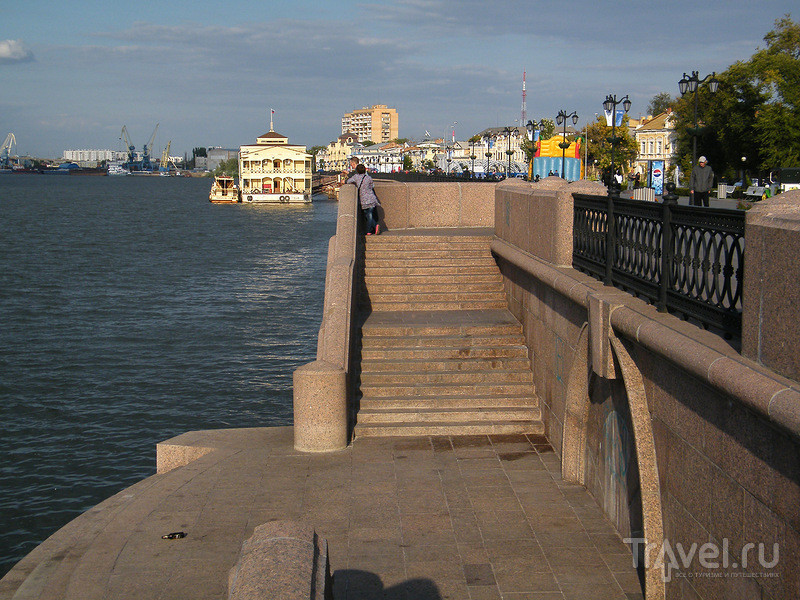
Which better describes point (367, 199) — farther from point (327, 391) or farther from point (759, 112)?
point (759, 112)

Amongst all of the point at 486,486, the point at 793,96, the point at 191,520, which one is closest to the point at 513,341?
the point at 486,486

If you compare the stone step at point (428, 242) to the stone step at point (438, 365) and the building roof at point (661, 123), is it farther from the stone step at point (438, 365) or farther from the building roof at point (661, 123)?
the building roof at point (661, 123)

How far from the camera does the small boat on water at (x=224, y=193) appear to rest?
112 meters

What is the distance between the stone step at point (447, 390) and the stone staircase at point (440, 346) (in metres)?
0.01

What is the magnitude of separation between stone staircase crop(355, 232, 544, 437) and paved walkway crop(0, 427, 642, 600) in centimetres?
50

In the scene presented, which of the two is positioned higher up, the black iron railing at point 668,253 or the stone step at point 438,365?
the black iron railing at point 668,253

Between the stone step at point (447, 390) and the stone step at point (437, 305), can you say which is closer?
the stone step at point (447, 390)

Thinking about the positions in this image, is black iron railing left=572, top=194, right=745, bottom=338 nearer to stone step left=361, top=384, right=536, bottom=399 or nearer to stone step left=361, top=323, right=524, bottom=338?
stone step left=361, top=384, right=536, bottom=399

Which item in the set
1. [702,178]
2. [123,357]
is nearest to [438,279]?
[702,178]

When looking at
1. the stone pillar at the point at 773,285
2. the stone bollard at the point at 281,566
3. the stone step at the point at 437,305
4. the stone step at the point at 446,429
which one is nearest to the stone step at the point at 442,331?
the stone step at the point at 437,305

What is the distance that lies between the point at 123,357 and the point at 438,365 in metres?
13.1

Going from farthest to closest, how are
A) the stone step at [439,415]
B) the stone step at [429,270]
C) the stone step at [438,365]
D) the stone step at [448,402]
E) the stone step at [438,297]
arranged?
the stone step at [429,270]
the stone step at [438,297]
the stone step at [438,365]
the stone step at [448,402]
the stone step at [439,415]

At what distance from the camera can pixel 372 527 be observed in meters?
7.36

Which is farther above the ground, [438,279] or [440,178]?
[440,178]
